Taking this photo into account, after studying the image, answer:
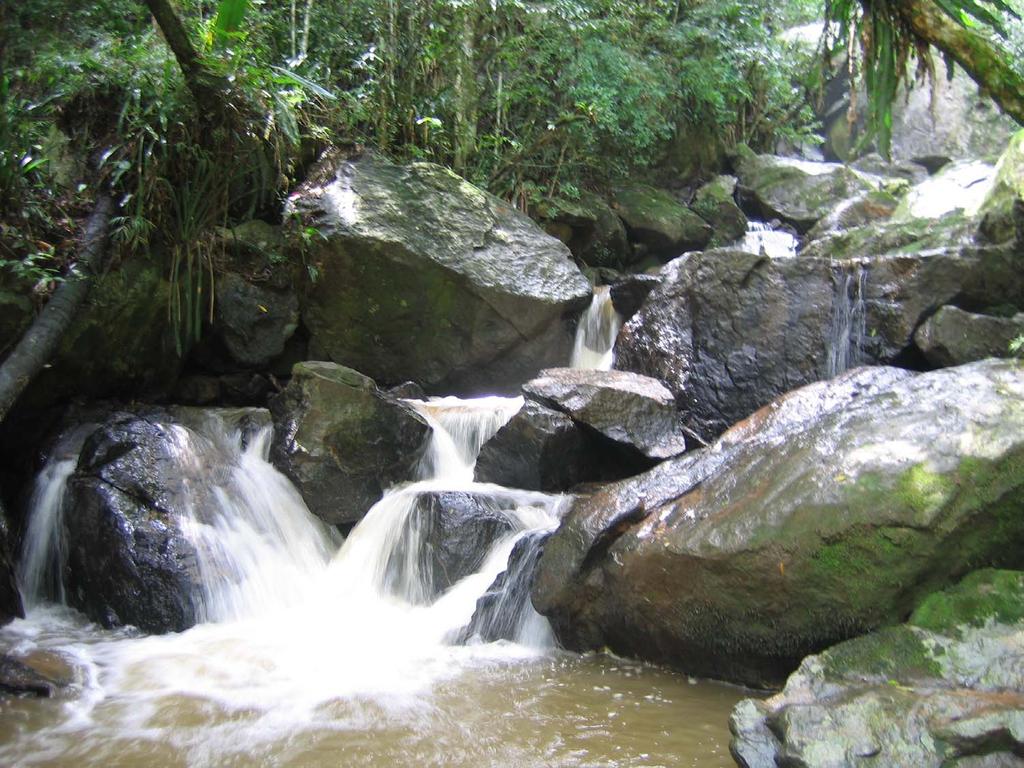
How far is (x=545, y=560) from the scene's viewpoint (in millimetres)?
4469

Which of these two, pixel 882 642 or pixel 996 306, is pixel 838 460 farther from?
pixel 996 306

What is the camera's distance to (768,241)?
11008mm

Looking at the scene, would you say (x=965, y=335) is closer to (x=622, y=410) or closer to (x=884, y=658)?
(x=622, y=410)

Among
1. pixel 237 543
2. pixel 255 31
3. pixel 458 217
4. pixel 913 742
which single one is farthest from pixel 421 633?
pixel 255 31

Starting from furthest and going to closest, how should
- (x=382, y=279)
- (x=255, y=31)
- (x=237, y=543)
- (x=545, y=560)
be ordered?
(x=255, y=31) < (x=382, y=279) < (x=237, y=543) < (x=545, y=560)

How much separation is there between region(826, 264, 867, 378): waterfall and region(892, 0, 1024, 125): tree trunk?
4.60 meters

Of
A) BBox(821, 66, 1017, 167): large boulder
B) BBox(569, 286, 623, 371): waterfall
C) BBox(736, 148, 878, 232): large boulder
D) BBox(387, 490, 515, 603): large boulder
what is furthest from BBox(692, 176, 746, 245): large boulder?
BBox(387, 490, 515, 603): large boulder

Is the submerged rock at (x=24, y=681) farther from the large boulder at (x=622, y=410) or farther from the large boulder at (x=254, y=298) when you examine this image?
the large boulder at (x=254, y=298)

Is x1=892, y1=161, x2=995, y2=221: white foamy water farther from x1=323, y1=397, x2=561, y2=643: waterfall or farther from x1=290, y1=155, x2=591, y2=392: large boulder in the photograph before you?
x1=323, y1=397, x2=561, y2=643: waterfall

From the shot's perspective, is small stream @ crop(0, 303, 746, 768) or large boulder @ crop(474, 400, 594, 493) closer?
small stream @ crop(0, 303, 746, 768)

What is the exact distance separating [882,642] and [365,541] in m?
3.53

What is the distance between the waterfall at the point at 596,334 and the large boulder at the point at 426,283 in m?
0.16

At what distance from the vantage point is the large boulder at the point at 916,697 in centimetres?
246

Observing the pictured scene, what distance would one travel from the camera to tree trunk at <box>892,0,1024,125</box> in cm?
237
